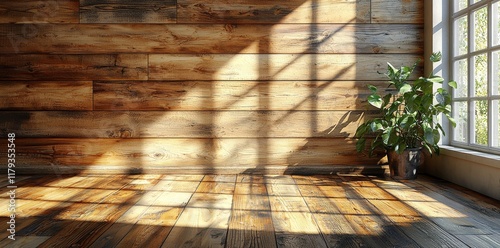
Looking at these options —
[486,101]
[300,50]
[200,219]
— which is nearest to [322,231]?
[200,219]

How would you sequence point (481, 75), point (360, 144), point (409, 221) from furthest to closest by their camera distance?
point (360, 144), point (481, 75), point (409, 221)

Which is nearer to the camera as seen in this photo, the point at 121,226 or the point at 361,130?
the point at 121,226

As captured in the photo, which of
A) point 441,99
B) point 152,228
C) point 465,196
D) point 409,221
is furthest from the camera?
point 441,99

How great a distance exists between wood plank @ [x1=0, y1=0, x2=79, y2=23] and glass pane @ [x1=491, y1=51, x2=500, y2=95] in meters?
2.84

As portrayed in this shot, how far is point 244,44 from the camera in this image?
11.5 feet

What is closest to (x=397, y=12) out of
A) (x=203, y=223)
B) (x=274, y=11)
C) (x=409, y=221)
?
(x=274, y=11)

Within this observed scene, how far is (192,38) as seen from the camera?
11.5ft

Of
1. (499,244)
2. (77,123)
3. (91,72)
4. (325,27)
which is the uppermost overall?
(325,27)

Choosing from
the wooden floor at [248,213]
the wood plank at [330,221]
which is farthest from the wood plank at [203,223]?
the wood plank at [330,221]

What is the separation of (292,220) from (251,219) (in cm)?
19

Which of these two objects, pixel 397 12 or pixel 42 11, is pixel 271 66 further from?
pixel 42 11

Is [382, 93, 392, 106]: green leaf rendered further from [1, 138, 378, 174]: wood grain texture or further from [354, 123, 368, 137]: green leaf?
[1, 138, 378, 174]: wood grain texture

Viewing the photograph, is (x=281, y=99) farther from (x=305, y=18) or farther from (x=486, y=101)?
(x=486, y=101)

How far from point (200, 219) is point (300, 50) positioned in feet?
5.85
